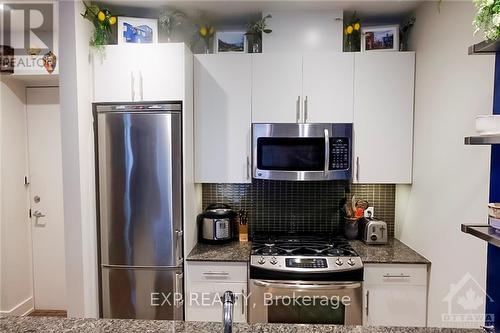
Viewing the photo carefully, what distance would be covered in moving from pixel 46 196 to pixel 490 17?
3.69 m

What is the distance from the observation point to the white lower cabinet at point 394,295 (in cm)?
217

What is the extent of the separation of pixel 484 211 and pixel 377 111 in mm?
1086

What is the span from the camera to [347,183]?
2.74 metres

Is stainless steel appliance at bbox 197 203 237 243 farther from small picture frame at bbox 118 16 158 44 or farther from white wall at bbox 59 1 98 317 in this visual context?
small picture frame at bbox 118 16 158 44

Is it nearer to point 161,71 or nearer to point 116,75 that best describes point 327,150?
point 161,71

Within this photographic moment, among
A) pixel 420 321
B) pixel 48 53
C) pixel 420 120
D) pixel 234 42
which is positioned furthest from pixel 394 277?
pixel 48 53

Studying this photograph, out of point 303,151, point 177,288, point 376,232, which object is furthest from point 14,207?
point 376,232

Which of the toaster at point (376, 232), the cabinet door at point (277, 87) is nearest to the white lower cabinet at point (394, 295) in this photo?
the toaster at point (376, 232)

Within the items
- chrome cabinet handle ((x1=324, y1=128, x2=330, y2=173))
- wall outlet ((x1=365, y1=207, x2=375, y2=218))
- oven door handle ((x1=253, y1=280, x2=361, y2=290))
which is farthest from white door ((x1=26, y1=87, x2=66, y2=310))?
wall outlet ((x1=365, y1=207, x2=375, y2=218))

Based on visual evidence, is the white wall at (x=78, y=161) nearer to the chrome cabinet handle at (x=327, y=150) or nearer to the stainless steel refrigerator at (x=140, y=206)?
the stainless steel refrigerator at (x=140, y=206)

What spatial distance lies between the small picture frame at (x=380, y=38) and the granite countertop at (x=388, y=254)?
5.07 feet

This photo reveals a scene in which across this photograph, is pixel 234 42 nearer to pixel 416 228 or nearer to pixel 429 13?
pixel 429 13

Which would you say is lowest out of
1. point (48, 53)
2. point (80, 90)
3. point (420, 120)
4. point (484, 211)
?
point (484, 211)

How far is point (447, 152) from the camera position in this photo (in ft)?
6.23
